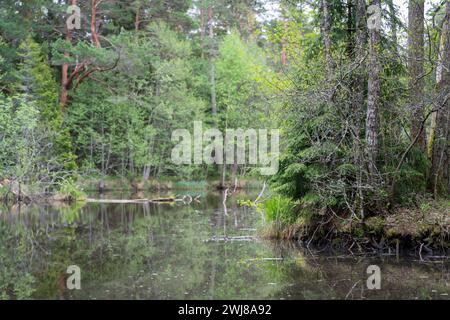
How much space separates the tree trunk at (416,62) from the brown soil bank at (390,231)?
1.43 metres

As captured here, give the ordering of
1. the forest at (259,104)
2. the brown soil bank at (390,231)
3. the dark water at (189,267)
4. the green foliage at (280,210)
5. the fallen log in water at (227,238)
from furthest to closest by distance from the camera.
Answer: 1. the fallen log in water at (227,238)
2. the green foliage at (280,210)
3. the forest at (259,104)
4. the brown soil bank at (390,231)
5. the dark water at (189,267)

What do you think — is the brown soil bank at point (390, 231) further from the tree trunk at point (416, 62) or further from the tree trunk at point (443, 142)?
the tree trunk at point (416, 62)

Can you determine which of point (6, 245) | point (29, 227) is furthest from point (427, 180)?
point (29, 227)

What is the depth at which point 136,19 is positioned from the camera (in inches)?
1240

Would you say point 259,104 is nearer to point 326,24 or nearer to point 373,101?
point 326,24

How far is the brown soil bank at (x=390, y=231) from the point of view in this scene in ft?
28.0

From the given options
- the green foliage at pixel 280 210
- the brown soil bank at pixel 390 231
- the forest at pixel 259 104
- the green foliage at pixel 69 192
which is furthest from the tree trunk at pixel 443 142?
the green foliage at pixel 69 192

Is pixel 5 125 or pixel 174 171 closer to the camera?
pixel 5 125

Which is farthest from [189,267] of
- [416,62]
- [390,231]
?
[416,62]

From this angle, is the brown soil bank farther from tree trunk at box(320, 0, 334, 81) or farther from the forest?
tree trunk at box(320, 0, 334, 81)
